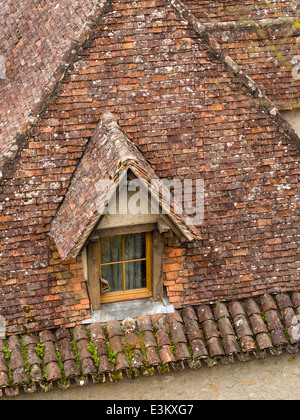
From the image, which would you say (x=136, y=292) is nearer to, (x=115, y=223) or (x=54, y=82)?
(x=115, y=223)

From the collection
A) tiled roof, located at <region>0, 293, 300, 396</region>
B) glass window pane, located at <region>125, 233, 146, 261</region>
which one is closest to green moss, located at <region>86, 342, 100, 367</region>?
tiled roof, located at <region>0, 293, 300, 396</region>

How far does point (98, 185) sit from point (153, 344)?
240 cm

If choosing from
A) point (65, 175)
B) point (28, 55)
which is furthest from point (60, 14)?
point (65, 175)

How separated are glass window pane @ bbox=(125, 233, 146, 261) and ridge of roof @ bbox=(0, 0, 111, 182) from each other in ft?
6.51

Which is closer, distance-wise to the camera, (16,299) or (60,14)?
(16,299)

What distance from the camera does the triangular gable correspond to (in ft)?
24.2

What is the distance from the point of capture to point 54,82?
8.19 meters

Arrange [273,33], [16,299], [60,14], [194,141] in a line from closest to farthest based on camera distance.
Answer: [16,299], [194,141], [60,14], [273,33]

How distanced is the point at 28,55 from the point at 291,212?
5.09m

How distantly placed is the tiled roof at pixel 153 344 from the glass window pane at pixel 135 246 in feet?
3.01

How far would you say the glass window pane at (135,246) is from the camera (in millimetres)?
8430

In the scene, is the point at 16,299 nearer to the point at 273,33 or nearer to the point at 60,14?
the point at 60,14

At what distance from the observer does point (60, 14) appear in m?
9.62

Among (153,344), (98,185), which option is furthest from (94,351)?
(98,185)
